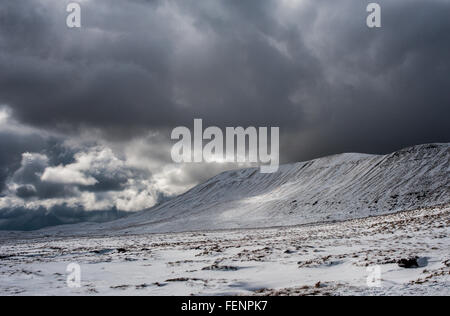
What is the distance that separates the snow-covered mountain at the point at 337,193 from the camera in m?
82.2

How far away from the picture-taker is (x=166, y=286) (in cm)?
1195

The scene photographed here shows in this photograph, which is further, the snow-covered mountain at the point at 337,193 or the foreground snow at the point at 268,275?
the snow-covered mountain at the point at 337,193

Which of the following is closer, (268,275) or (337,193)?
(268,275)

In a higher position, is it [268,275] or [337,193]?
[337,193]

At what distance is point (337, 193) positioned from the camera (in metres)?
98.9

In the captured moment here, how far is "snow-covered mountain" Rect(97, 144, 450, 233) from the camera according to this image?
82.2 meters

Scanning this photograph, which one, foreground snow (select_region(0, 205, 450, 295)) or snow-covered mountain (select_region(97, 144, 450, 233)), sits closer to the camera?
foreground snow (select_region(0, 205, 450, 295))

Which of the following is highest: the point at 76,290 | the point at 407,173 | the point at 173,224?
the point at 407,173

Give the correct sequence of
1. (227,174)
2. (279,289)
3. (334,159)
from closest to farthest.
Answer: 1. (279,289)
2. (334,159)
3. (227,174)
